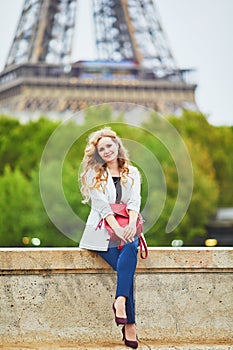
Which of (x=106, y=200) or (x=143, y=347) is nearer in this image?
(x=106, y=200)

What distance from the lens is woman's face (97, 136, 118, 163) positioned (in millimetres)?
9680

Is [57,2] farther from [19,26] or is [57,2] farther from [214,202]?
[214,202]

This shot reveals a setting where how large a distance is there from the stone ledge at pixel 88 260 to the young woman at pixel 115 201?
0.20 meters

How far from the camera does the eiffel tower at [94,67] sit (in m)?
66.7

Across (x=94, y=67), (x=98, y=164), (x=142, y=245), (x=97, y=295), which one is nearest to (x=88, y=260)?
(x=97, y=295)

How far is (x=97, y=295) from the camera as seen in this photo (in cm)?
1008

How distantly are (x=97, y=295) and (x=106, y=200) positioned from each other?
42.5 inches

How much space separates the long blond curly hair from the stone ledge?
636 mm

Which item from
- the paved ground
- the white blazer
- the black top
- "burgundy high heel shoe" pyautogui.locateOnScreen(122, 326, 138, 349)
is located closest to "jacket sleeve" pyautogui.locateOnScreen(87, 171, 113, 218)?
the white blazer

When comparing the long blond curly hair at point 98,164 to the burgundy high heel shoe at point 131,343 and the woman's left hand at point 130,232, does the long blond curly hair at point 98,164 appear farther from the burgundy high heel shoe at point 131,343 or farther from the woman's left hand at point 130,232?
the burgundy high heel shoe at point 131,343

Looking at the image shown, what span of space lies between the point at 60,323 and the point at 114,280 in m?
0.66

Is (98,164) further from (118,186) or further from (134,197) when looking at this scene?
(134,197)

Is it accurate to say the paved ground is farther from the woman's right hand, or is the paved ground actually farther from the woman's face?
the woman's face

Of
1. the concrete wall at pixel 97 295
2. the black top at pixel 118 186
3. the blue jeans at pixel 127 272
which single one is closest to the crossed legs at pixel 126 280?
the blue jeans at pixel 127 272
